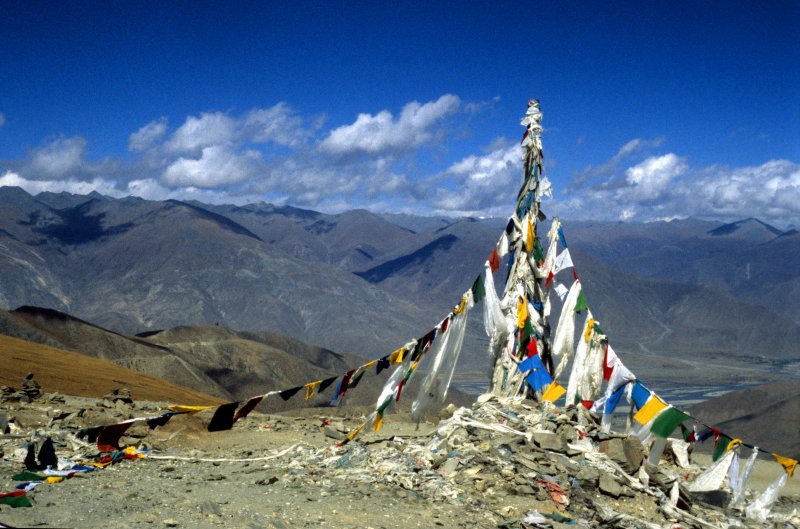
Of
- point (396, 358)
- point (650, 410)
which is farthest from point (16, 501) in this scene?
point (650, 410)

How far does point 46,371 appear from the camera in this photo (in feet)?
61.6

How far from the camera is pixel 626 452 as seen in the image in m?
8.63

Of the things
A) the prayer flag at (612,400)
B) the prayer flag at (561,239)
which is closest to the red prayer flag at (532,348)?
the prayer flag at (612,400)

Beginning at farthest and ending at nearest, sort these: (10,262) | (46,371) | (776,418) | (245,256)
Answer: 1. (245,256)
2. (10,262)
3. (776,418)
4. (46,371)

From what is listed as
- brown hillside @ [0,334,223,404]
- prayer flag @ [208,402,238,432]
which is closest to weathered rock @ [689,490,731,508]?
prayer flag @ [208,402,238,432]

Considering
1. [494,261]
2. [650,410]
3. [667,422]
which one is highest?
[494,261]

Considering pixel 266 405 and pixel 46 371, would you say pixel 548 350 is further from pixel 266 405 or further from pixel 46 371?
pixel 266 405

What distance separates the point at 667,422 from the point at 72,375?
16136 mm

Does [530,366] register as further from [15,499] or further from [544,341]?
[15,499]

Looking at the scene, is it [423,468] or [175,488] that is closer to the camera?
[175,488]

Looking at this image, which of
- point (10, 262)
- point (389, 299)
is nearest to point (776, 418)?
point (389, 299)

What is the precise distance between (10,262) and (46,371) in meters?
104

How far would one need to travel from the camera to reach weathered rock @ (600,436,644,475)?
8570 mm

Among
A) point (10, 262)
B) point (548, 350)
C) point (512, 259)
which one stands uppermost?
point (10, 262)
